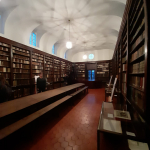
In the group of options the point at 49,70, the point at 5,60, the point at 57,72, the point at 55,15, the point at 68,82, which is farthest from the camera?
the point at 68,82

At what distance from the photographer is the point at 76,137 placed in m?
1.67

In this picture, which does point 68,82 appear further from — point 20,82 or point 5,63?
point 5,63

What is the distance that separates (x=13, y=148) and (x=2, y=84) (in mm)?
1560

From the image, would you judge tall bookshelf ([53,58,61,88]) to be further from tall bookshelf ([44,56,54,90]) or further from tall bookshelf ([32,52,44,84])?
tall bookshelf ([32,52,44,84])

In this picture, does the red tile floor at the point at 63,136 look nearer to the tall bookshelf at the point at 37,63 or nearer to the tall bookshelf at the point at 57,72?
the tall bookshelf at the point at 37,63

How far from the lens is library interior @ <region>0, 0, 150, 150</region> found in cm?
126

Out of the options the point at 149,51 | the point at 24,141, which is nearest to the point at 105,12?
the point at 149,51

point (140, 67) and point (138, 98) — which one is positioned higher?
point (140, 67)

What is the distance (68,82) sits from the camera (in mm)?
8430

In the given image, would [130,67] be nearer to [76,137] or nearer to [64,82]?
[76,137]

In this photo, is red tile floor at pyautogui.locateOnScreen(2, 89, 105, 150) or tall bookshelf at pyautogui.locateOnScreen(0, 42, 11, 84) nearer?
red tile floor at pyautogui.locateOnScreen(2, 89, 105, 150)

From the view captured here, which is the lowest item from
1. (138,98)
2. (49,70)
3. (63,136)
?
(63,136)

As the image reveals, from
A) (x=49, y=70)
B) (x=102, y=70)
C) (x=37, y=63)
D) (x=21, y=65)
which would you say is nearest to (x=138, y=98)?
(x=21, y=65)

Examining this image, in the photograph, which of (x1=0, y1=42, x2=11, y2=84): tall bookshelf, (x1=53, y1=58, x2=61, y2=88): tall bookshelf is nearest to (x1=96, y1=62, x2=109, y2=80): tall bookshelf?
(x1=53, y1=58, x2=61, y2=88): tall bookshelf
